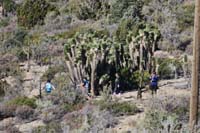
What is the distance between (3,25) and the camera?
39812mm

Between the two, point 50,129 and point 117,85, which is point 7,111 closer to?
point 50,129

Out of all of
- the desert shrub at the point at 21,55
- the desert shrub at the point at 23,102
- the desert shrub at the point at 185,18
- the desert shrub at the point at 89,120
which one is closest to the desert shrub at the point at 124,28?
the desert shrub at the point at 185,18

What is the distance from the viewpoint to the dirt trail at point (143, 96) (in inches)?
603

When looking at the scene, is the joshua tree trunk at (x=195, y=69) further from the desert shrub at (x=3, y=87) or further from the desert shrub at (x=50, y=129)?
the desert shrub at (x=3, y=87)

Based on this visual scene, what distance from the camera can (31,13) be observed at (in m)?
38.9

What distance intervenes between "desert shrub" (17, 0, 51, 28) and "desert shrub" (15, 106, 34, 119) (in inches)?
838

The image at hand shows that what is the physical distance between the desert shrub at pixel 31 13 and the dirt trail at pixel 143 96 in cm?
1777

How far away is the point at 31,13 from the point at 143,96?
2056cm

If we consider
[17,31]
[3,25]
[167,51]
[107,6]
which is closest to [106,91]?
[167,51]

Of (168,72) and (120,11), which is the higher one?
(120,11)

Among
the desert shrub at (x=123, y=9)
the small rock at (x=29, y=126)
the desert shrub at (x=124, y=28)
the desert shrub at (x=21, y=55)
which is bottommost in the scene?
the small rock at (x=29, y=126)

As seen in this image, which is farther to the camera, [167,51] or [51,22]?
[51,22]

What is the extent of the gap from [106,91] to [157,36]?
19.6ft

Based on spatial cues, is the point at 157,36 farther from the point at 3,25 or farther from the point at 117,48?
the point at 3,25
